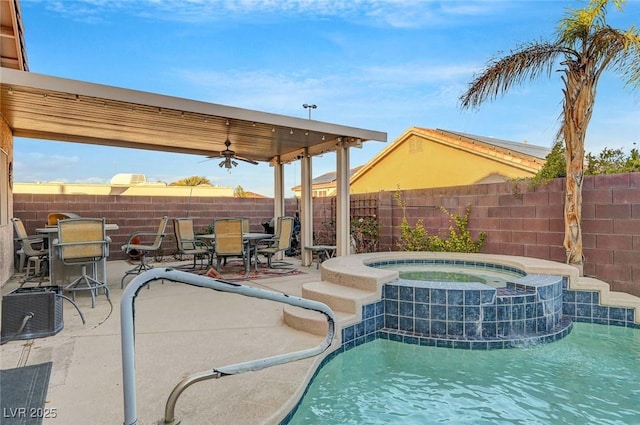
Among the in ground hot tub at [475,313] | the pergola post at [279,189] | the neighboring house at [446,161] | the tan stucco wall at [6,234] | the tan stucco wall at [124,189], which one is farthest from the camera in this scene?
the tan stucco wall at [124,189]

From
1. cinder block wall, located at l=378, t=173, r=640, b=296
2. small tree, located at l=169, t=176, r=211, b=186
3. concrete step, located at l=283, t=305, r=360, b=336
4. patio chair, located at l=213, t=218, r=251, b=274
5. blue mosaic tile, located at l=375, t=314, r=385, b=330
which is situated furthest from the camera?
small tree, located at l=169, t=176, r=211, b=186

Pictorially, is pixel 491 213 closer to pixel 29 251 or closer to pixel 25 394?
pixel 25 394

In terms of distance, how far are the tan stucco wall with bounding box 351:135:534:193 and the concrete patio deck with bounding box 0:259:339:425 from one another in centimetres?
826

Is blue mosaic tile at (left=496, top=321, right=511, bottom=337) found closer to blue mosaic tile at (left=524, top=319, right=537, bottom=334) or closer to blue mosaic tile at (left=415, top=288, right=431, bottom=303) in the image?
blue mosaic tile at (left=524, top=319, right=537, bottom=334)

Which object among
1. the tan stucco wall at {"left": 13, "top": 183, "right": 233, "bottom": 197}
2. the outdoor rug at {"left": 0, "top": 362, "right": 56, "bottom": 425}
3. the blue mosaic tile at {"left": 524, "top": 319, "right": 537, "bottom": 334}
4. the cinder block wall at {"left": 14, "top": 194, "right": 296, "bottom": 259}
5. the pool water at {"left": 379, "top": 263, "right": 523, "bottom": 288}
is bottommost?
the blue mosaic tile at {"left": 524, "top": 319, "right": 537, "bottom": 334}

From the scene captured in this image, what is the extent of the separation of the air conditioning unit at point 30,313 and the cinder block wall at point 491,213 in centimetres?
614

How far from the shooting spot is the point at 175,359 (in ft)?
10.2

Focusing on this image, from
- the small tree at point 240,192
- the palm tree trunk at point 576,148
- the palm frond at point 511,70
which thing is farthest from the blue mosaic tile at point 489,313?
the small tree at point 240,192

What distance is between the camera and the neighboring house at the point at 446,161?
1166 cm

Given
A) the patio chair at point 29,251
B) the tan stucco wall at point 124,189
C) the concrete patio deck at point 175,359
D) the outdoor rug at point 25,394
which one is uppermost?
the tan stucco wall at point 124,189

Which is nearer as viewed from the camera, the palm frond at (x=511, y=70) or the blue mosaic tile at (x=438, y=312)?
the blue mosaic tile at (x=438, y=312)

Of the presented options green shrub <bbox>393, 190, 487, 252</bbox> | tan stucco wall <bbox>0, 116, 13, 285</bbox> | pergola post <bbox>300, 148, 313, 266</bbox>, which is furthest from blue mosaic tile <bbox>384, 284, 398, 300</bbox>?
tan stucco wall <bbox>0, 116, 13, 285</bbox>

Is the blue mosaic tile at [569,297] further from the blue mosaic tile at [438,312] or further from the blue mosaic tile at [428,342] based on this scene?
the blue mosaic tile at [428,342]

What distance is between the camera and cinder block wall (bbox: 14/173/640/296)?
16.7 feet
